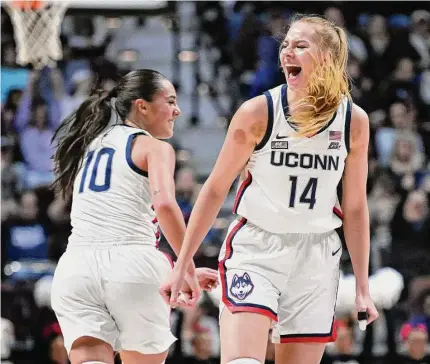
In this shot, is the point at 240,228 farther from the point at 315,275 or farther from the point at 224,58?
the point at 224,58

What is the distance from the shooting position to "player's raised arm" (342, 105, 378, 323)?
413 centimetres

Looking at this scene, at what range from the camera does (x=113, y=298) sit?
438 centimetres

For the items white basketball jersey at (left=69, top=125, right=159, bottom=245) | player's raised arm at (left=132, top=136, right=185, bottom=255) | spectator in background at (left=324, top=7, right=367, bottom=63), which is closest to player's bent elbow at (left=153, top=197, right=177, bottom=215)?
player's raised arm at (left=132, top=136, right=185, bottom=255)

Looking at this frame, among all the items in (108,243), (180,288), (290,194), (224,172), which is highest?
(224,172)

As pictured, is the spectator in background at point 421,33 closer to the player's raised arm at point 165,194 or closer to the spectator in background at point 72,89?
the spectator in background at point 72,89

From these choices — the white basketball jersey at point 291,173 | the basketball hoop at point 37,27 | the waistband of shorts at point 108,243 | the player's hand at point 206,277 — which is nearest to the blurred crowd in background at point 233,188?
the basketball hoop at point 37,27

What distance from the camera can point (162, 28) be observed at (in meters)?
12.9

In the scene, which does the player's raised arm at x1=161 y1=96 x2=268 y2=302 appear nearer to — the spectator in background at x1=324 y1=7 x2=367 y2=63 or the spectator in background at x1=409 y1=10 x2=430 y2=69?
the spectator in background at x1=324 y1=7 x2=367 y2=63

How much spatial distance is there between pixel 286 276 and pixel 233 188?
6899 millimetres

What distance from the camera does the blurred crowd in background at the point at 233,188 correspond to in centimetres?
813

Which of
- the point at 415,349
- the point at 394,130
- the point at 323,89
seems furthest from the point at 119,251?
the point at 394,130

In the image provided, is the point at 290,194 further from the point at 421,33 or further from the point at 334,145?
the point at 421,33

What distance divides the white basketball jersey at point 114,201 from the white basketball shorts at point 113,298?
0.08 metres

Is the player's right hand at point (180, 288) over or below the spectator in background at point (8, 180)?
over
